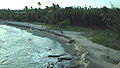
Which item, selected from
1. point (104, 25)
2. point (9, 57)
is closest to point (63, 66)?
point (9, 57)

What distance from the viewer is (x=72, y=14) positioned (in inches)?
4016

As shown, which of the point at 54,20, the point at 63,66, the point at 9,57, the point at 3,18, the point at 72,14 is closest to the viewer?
the point at 63,66

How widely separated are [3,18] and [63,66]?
411 feet

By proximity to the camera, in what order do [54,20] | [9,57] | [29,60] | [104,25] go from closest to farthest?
[29,60] < [9,57] < [104,25] < [54,20]

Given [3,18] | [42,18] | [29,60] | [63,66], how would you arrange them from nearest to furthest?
[63,66] → [29,60] → [42,18] → [3,18]

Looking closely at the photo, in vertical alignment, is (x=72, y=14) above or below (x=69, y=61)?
above

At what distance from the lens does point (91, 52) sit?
43.8 meters

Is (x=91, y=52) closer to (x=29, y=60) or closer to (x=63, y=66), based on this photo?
(x=63, y=66)

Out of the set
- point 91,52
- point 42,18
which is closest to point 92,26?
point 42,18

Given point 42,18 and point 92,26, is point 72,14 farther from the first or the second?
point 42,18

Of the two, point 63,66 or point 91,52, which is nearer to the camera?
point 63,66

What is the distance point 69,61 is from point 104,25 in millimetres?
53999

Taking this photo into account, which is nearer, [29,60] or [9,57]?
[29,60]

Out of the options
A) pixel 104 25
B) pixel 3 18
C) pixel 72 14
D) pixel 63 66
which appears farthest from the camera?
pixel 3 18
